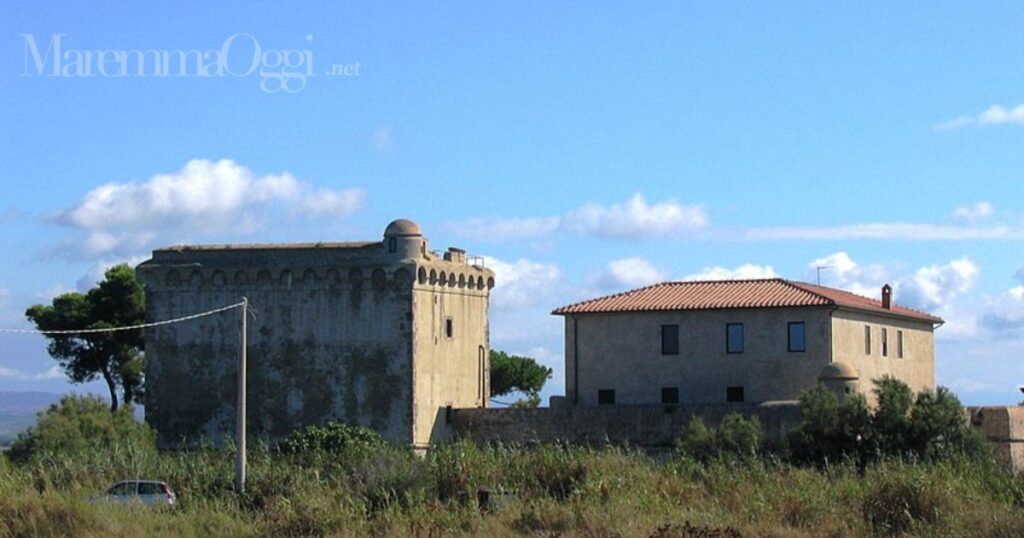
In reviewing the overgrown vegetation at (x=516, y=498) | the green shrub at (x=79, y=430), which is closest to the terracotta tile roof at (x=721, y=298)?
the green shrub at (x=79, y=430)

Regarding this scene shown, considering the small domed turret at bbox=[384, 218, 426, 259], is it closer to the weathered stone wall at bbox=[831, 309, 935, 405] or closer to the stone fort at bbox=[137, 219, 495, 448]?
the stone fort at bbox=[137, 219, 495, 448]

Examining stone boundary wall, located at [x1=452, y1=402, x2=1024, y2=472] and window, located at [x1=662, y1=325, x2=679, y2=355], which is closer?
stone boundary wall, located at [x1=452, y1=402, x2=1024, y2=472]

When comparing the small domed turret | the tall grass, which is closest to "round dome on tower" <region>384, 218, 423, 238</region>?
the small domed turret

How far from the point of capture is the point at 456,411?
4372cm

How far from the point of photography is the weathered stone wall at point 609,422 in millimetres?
39156

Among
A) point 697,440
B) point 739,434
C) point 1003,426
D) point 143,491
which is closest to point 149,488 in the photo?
point 143,491

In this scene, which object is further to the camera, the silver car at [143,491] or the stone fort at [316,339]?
the stone fort at [316,339]

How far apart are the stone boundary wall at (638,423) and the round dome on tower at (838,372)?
1732 millimetres

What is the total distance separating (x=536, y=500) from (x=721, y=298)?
22636 mm

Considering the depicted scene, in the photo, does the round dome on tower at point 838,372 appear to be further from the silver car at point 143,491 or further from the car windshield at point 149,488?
the car windshield at point 149,488

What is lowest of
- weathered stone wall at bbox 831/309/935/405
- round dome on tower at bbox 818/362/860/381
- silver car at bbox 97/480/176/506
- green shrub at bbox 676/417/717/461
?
silver car at bbox 97/480/176/506

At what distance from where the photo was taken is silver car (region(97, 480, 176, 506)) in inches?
1038

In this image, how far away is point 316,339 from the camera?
42.7 metres

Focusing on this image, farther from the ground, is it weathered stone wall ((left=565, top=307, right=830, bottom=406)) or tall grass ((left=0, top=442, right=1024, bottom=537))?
weathered stone wall ((left=565, top=307, right=830, bottom=406))
